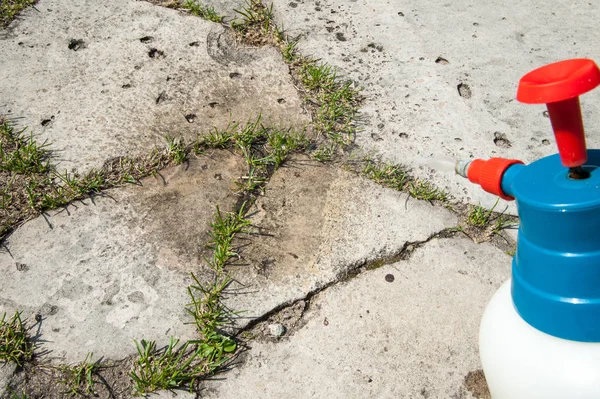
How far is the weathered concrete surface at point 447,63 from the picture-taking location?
2.04m

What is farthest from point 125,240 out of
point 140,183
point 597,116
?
point 597,116

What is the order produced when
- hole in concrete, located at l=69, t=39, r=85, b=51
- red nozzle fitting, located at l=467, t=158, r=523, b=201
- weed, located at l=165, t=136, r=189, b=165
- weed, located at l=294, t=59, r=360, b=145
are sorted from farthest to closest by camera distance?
hole in concrete, located at l=69, t=39, r=85, b=51 < weed, located at l=294, t=59, r=360, b=145 < weed, located at l=165, t=136, r=189, b=165 < red nozzle fitting, located at l=467, t=158, r=523, b=201

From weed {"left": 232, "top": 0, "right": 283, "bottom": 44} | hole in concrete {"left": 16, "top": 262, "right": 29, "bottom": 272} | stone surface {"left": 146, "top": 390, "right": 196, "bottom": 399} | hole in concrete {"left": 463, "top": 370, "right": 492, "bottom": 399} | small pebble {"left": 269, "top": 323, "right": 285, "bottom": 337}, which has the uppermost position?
weed {"left": 232, "top": 0, "right": 283, "bottom": 44}

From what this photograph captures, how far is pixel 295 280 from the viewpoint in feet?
5.57

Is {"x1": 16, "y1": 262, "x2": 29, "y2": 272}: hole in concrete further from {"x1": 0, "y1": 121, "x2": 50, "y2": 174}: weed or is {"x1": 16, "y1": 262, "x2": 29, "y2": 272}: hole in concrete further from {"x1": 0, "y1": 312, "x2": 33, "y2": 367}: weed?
{"x1": 0, "y1": 121, "x2": 50, "y2": 174}: weed

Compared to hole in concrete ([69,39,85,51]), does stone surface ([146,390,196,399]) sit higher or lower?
lower

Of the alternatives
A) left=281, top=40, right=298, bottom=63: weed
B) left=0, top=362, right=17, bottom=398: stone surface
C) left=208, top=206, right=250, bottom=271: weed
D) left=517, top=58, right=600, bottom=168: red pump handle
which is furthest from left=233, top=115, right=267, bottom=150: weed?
left=517, top=58, right=600, bottom=168: red pump handle

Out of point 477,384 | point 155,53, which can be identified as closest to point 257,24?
point 155,53

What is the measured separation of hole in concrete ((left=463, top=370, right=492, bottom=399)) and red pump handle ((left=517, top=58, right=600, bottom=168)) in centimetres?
66

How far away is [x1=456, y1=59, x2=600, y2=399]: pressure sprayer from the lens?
99 centimetres

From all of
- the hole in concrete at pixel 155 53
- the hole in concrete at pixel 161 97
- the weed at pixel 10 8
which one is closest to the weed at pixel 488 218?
the hole in concrete at pixel 161 97

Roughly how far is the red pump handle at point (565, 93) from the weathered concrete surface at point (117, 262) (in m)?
0.94

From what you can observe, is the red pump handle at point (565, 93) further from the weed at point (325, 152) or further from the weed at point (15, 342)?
the weed at point (15, 342)

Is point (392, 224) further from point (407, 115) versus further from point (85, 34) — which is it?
point (85, 34)
